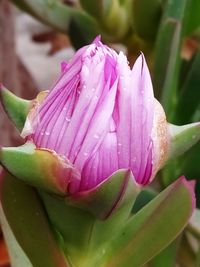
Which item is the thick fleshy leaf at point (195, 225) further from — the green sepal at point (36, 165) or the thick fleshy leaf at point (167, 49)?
the green sepal at point (36, 165)

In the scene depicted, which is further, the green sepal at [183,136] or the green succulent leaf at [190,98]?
the green succulent leaf at [190,98]

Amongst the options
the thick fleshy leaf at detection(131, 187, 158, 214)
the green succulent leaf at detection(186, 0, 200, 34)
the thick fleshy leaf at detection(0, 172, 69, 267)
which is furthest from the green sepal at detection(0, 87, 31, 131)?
the green succulent leaf at detection(186, 0, 200, 34)

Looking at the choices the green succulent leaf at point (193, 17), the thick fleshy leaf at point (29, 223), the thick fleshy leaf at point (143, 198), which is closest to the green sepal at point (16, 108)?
the thick fleshy leaf at point (29, 223)

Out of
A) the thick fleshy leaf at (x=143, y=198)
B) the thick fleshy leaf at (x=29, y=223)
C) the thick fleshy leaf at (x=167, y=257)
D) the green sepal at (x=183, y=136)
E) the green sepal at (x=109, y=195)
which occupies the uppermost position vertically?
the green sepal at (x=183, y=136)

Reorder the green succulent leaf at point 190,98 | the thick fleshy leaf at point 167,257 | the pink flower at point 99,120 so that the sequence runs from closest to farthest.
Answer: the pink flower at point 99,120, the thick fleshy leaf at point 167,257, the green succulent leaf at point 190,98

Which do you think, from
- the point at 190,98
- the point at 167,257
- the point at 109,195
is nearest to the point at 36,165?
the point at 109,195

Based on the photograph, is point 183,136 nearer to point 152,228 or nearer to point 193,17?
point 152,228

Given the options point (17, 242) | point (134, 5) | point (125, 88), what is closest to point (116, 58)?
point (125, 88)
